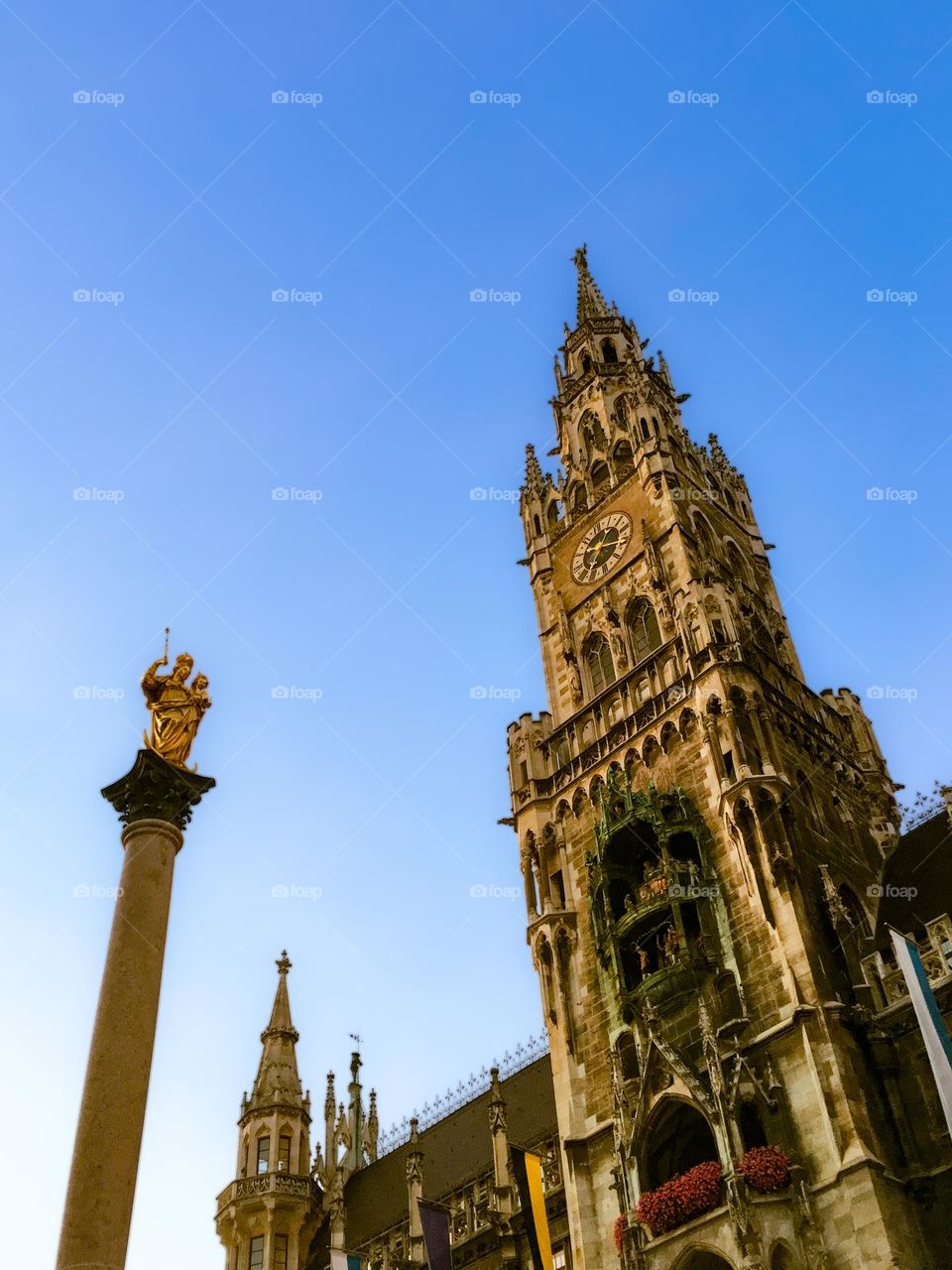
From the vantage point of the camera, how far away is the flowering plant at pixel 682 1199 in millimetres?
26188

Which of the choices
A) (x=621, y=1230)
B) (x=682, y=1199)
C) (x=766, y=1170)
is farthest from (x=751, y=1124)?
(x=621, y=1230)

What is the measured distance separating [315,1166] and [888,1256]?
26.6 meters

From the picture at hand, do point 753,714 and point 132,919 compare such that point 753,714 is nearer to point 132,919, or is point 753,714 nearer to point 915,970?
point 915,970

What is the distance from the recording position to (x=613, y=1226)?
28234 mm

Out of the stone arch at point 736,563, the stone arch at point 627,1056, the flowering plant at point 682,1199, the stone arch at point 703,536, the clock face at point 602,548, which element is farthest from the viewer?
the stone arch at point 736,563

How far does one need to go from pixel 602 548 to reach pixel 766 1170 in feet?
76.8

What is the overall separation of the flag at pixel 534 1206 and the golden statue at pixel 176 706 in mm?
13430

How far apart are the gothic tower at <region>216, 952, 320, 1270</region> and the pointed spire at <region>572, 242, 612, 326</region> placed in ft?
109

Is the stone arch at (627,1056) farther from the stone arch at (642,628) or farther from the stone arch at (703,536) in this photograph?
the stone arch at (703,536)

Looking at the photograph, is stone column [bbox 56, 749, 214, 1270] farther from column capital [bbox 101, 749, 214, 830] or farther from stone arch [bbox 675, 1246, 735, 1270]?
stone arch [bbox 675, 1246, 735, 1270]

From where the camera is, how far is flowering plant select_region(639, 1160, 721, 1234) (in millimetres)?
26188

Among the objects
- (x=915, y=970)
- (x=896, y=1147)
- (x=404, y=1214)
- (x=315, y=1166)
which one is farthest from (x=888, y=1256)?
(x=315, y=1166)

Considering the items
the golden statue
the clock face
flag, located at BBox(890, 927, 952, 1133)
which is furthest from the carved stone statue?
the clock face

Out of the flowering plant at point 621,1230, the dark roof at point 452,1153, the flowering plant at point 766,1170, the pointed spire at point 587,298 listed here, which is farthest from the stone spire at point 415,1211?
the pointed spire at point 587,298
